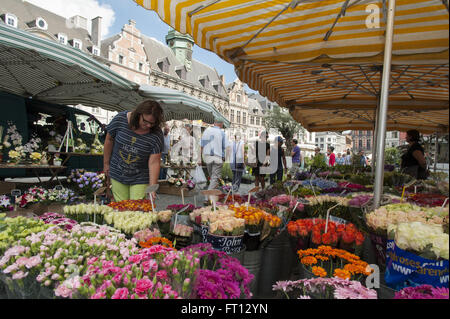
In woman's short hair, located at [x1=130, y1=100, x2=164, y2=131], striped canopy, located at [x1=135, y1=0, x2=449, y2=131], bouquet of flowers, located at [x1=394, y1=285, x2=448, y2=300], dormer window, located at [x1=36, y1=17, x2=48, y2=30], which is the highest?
dormer window, located at [x1=36, y1=17, x2=48, y2=30]

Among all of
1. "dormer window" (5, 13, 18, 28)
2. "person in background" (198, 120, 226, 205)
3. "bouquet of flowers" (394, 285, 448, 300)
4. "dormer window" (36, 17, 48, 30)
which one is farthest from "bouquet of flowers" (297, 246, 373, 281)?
"dormer window" (36, 17, 48, 30)

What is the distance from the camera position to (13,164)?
4617 millimetres

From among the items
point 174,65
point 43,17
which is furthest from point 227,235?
point 174,65

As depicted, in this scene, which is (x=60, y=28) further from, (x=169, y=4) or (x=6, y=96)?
(x=169, y=4)

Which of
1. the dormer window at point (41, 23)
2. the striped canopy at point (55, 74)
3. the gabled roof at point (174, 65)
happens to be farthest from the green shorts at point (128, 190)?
the gabled roof at point (174, 65)

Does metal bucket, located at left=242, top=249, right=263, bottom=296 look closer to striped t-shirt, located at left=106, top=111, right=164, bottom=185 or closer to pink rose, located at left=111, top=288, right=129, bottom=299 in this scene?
pink rose, located at left=111, top=288, right=129, bottom=299

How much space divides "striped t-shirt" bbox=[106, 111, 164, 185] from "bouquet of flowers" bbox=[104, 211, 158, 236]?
3.07 feet

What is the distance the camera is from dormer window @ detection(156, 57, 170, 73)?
3745 centimetres

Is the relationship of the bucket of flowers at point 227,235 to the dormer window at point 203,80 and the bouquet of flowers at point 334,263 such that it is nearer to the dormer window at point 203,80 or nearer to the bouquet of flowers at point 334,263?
the bouquet of flowers at point 334,263

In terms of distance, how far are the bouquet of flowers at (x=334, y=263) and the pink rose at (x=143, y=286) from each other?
79 centimetres

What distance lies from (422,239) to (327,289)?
0.42 meters

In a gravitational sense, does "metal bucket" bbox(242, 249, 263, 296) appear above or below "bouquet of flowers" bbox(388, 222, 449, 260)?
below

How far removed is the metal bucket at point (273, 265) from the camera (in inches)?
78.6
